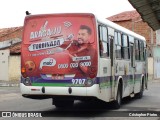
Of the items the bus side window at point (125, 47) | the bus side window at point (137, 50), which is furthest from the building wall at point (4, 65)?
the bus side window at point (125, 47)

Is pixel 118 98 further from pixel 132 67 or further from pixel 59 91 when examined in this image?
pixel 59 91

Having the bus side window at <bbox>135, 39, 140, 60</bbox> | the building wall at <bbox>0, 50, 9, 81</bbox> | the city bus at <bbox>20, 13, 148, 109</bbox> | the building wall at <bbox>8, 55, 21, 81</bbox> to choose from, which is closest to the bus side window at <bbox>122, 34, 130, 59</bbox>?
the bus side window at <bbox>135, 39, 140, 60</bbox>

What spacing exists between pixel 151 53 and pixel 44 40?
3758 centimetres

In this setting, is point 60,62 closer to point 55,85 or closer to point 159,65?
point 55,85

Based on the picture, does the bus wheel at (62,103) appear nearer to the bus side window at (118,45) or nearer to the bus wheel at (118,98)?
the bus wheel at (118,98)

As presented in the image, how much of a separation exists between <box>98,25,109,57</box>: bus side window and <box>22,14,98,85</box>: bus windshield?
0.50 m

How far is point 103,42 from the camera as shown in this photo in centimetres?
1466

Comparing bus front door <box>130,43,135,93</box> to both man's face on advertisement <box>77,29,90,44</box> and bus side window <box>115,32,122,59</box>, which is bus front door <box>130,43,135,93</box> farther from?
man's face on advertisement <box>77,29,90,44</box>

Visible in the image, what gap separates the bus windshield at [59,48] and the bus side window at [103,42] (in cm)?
50

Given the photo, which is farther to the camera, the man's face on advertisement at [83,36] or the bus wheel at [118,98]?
the bus wheel at [118,98]

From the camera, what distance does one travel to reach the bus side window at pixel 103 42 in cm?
1432

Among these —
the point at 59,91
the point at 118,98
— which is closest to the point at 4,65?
the point at 118,98

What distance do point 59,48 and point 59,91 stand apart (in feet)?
4.44

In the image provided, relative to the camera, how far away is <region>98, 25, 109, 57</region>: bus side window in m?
14.3
